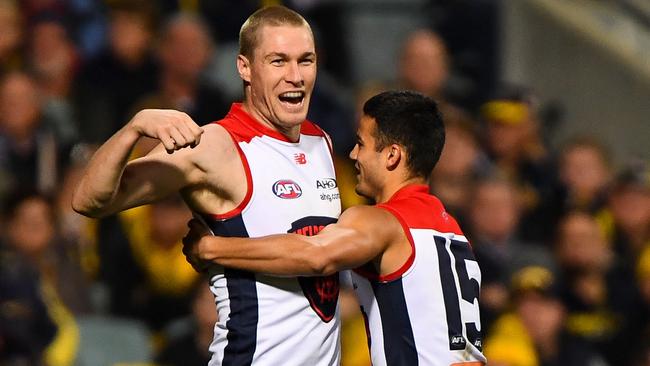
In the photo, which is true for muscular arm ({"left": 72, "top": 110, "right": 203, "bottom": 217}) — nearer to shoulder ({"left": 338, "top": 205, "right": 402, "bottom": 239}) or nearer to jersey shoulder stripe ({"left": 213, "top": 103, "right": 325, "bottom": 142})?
jersey shoulder stripe ({"left": 213, "top": 103, "right": 325, "bottom": 142})

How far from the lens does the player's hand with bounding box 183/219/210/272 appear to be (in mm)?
5150

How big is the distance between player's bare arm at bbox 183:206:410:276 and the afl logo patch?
168 mm

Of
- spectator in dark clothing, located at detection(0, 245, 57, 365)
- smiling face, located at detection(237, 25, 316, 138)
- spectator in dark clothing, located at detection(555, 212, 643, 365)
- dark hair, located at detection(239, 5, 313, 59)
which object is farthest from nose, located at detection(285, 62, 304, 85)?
spectator in dark clothing, located at detection(555, 212, 643, 365)

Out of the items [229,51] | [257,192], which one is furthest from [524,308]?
[257,192]

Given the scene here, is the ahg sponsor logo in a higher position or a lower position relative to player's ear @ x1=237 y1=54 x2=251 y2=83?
lower

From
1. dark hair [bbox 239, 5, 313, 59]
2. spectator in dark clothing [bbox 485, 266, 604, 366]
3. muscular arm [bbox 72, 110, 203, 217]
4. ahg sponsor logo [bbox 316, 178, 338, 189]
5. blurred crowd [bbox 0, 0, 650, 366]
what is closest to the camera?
muscular arm [bbox 72, 110, 203, 217]

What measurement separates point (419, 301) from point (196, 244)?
2.69 ft

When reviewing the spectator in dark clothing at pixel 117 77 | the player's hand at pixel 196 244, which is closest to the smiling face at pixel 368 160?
the player's hand at pixel 196 244

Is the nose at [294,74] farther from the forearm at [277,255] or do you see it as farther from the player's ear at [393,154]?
the forearm at [277,255]

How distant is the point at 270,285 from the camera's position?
514 centimetres

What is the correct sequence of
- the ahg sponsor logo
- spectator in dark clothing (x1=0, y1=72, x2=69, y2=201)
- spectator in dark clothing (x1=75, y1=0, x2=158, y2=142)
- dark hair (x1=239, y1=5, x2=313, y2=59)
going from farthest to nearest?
1. spectator in dark clothing (x1=75, y1=0, x2=158, y2=142)
2. spectator in dark clothing (x1=0, y1=72, x2=69, y2=201)
3. the ahg sponsor logo
4. dark hair (x1=239, y1=5, x2=313, y2=59)

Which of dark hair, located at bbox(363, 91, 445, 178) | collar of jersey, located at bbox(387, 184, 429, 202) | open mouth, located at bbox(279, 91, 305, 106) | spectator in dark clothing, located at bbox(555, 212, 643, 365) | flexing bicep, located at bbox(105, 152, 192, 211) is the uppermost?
open mouth, located at bbox(279, 91, 305, 106)

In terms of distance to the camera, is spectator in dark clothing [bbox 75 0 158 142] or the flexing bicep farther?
spectator in dark clothing [bbox 75 0 158 142]

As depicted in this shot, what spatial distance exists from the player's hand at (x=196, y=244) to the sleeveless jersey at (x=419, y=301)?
22.7 inches
